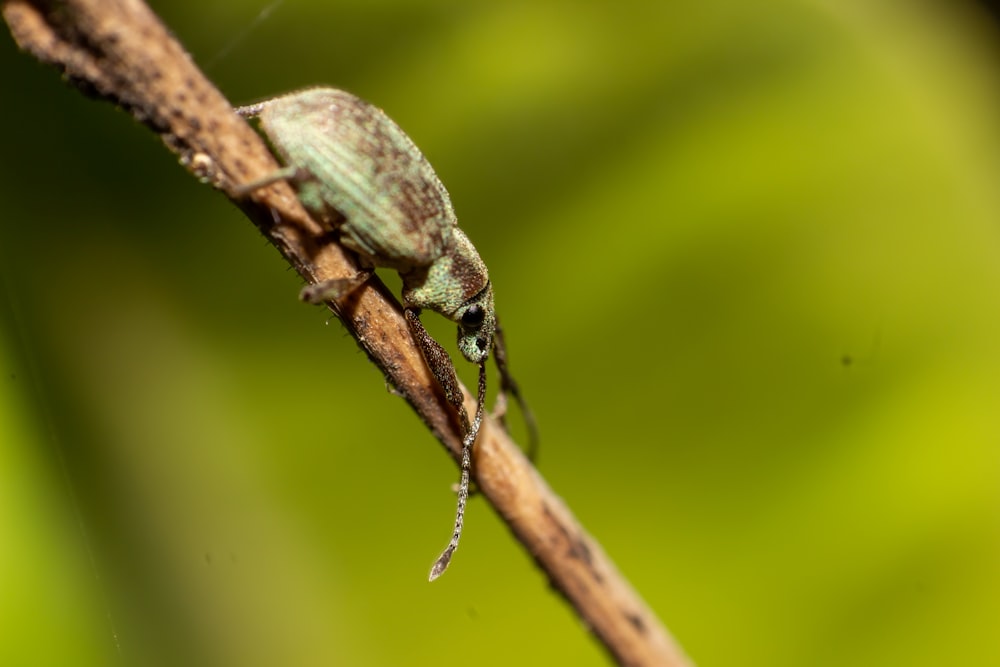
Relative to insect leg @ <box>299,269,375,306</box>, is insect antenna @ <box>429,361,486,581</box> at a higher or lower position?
lower

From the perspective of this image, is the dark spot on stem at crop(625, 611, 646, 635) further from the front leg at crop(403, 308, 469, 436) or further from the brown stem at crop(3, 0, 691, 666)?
the front leg at crop(403, 308, 469, 436)

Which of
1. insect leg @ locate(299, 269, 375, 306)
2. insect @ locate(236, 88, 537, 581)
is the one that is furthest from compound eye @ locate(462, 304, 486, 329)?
insect leg @ locate(299, 269, 375, 306)

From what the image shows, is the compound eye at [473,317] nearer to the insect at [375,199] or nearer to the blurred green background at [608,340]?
the insect at [375,199]

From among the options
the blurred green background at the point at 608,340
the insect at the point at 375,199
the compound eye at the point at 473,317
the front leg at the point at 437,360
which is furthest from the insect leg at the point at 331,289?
the blurred green background at the point at 608,340

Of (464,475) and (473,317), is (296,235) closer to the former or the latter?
(473,317)

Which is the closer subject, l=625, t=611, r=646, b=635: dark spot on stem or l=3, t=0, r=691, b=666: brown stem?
l=3, t=0, r=691, b=666: brown stem

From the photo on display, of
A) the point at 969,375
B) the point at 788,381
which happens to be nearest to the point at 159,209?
the point at 788,381

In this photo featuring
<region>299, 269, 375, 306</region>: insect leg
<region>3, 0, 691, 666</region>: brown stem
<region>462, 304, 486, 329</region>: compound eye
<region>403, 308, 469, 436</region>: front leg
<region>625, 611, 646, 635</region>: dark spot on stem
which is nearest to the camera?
<region>3, 0, 691, 666</region>: brown stem
